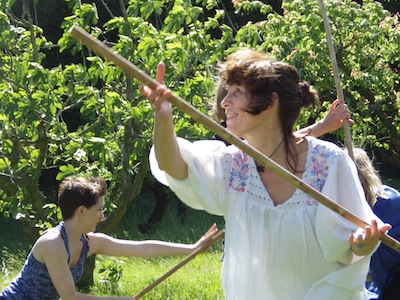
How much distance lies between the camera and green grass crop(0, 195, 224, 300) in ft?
24.6

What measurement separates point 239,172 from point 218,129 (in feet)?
1.35

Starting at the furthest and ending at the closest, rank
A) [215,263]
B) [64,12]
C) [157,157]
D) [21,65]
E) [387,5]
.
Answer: [387,5]
[64,12]
[215,263]
[21,65]
[157,157]

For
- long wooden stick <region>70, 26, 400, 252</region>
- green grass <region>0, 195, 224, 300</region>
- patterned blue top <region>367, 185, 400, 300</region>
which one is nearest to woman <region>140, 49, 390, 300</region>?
long wooden stick <region>70, 26, 400, 252</region>

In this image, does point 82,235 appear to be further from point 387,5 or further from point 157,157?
point 387,5

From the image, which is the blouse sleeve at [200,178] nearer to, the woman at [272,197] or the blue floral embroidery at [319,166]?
the woman at [272,197]

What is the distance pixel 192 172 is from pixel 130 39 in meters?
3.34

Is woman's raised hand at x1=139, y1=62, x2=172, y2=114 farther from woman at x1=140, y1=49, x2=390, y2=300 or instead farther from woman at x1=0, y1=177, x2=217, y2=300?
woman at x1=0, y1=177, x2=217, y2=300

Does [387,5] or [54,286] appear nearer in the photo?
[54,286]

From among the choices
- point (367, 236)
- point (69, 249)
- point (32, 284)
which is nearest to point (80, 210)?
point (69, 249)

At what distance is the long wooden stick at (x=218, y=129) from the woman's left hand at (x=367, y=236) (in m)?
0.02

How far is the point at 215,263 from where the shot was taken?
8.73 m

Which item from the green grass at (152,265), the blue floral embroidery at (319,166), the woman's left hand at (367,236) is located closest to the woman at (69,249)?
the blue floral embroidery at (319,166)

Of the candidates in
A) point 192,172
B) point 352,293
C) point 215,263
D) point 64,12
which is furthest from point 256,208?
point 64,12

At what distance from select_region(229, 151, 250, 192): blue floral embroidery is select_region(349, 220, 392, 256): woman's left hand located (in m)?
0.45
